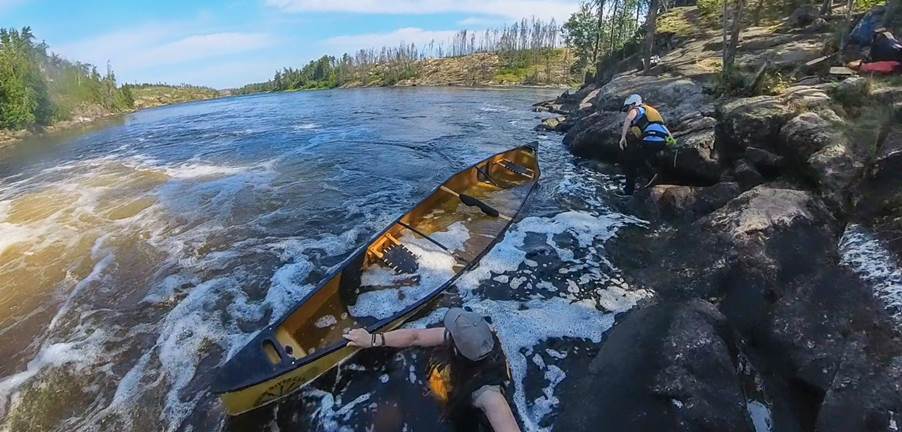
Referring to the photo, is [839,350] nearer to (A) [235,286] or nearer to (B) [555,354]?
(B) [555,354]

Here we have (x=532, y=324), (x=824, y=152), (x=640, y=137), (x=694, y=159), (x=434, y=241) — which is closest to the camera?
(x=532, y=324)

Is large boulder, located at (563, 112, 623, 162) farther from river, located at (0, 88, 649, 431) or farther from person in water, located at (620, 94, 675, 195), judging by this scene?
person in water, located at (620, 94, 675, 195)

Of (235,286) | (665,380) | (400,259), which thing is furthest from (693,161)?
(235,286)

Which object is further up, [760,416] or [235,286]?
[235,286]

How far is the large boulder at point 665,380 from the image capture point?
411 cm

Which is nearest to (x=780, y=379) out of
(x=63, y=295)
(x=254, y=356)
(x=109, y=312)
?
(x=254, y=356)

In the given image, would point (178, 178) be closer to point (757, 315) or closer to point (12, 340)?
point (12, 340)

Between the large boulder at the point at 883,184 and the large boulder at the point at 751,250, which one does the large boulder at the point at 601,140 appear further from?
the large boulder at the point at 883,184

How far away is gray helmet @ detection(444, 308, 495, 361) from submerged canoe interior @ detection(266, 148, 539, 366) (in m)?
2.23

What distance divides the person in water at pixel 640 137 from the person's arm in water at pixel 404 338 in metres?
8.01

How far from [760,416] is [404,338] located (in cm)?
388

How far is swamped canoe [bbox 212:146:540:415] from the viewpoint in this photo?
499cm

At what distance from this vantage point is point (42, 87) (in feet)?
181

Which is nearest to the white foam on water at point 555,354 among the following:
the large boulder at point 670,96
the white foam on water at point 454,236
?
the white foam on water at point 454,236
